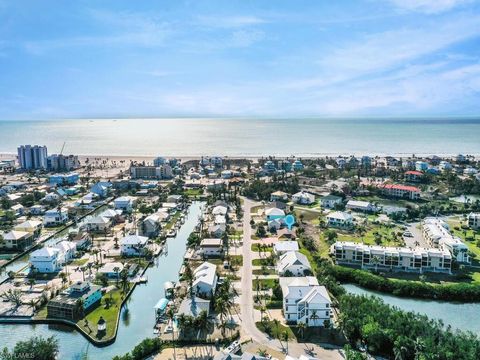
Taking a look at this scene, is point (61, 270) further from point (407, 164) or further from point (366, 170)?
point (407, 164)

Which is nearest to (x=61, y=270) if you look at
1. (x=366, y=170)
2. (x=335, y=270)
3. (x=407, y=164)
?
(x=335, y=270)

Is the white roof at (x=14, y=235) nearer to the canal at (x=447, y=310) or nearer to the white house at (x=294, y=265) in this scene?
the white house at (x=294, y=265)

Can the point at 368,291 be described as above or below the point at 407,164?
below

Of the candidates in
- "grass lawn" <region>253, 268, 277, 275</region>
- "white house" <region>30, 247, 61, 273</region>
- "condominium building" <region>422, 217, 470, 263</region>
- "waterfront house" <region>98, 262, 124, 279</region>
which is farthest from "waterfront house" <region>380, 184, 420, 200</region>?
"white house" <region>30, 247, 61, 273</region>

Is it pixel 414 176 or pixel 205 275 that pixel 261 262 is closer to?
pixel 205 275

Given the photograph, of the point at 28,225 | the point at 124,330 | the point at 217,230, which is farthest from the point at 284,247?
the point at 28,225

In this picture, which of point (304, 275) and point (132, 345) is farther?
point (304, 275)

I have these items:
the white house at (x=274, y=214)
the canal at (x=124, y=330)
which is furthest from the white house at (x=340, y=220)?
the canal at (x=124, y=330)
